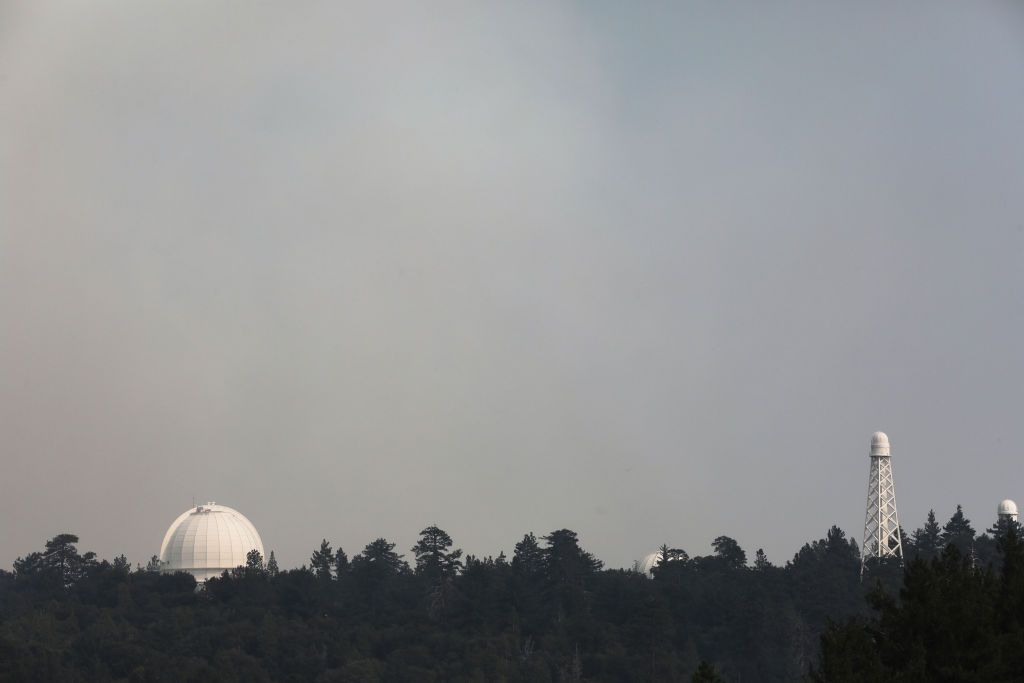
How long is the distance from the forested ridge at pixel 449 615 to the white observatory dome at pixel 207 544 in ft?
12.0

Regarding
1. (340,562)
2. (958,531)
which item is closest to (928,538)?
(958,531)

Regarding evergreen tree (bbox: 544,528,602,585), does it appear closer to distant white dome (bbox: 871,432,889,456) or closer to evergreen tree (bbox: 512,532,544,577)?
evergreen tree (bbox: 512,532,544,577)

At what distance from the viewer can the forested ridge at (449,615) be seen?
130m

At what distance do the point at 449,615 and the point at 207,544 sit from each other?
3268 cm

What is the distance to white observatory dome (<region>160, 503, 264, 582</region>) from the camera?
165 meters

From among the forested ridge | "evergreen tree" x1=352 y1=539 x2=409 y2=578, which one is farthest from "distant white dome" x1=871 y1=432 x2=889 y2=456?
"evergreen tree" x1=352 y1=539 x2=409 y2=578

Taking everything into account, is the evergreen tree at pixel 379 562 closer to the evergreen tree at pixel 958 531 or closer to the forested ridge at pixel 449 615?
the forested ridge at pixel 449 615

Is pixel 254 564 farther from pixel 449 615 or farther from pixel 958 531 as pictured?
pixel 958 531

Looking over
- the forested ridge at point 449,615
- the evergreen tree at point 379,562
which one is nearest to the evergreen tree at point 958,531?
the forested ridge at point 449,615

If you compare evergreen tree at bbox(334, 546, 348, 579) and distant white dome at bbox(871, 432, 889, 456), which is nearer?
distant white dome at bbox(871, 432, 889, 456)

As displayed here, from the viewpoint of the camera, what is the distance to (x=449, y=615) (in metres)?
148

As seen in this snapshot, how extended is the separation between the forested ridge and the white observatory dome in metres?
3.67

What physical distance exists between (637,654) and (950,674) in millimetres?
89475

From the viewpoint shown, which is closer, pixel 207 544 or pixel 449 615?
pixel 449 615
